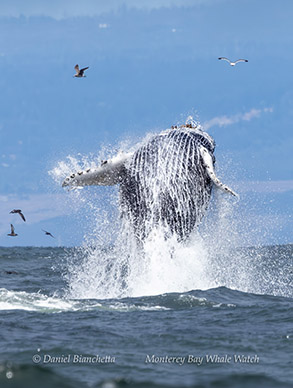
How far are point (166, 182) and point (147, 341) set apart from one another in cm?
564

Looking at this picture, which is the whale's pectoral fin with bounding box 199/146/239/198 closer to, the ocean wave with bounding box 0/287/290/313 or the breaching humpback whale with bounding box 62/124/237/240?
the breaching humpback whale with bounding box 62/124/237/240

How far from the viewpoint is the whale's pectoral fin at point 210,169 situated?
1511cm

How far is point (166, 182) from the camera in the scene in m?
15.5

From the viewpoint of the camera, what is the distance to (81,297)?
1612 cm

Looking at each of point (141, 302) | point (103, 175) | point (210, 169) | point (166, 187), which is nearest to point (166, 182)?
point (166, 187)

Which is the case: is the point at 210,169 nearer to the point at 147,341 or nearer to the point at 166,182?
the point at 166,182

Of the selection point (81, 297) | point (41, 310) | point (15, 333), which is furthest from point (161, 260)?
point (15, 333)

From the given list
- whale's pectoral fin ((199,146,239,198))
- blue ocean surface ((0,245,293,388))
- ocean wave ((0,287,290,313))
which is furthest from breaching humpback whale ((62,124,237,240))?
blue ocean surface ((0,245,293,388))

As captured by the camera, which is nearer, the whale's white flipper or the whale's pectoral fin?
the whale's pectoral fin

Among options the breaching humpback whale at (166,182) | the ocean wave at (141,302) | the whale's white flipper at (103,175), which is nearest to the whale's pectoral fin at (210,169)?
the breaching humpback whale at (166,182)

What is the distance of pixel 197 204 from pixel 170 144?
154 centimetres

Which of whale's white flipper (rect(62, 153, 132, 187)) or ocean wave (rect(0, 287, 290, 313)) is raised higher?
whale's white flipper (rect(62, 153, 132, 187))

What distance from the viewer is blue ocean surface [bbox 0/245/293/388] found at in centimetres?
785

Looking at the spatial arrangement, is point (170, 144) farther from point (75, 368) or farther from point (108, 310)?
point (75, 368)
